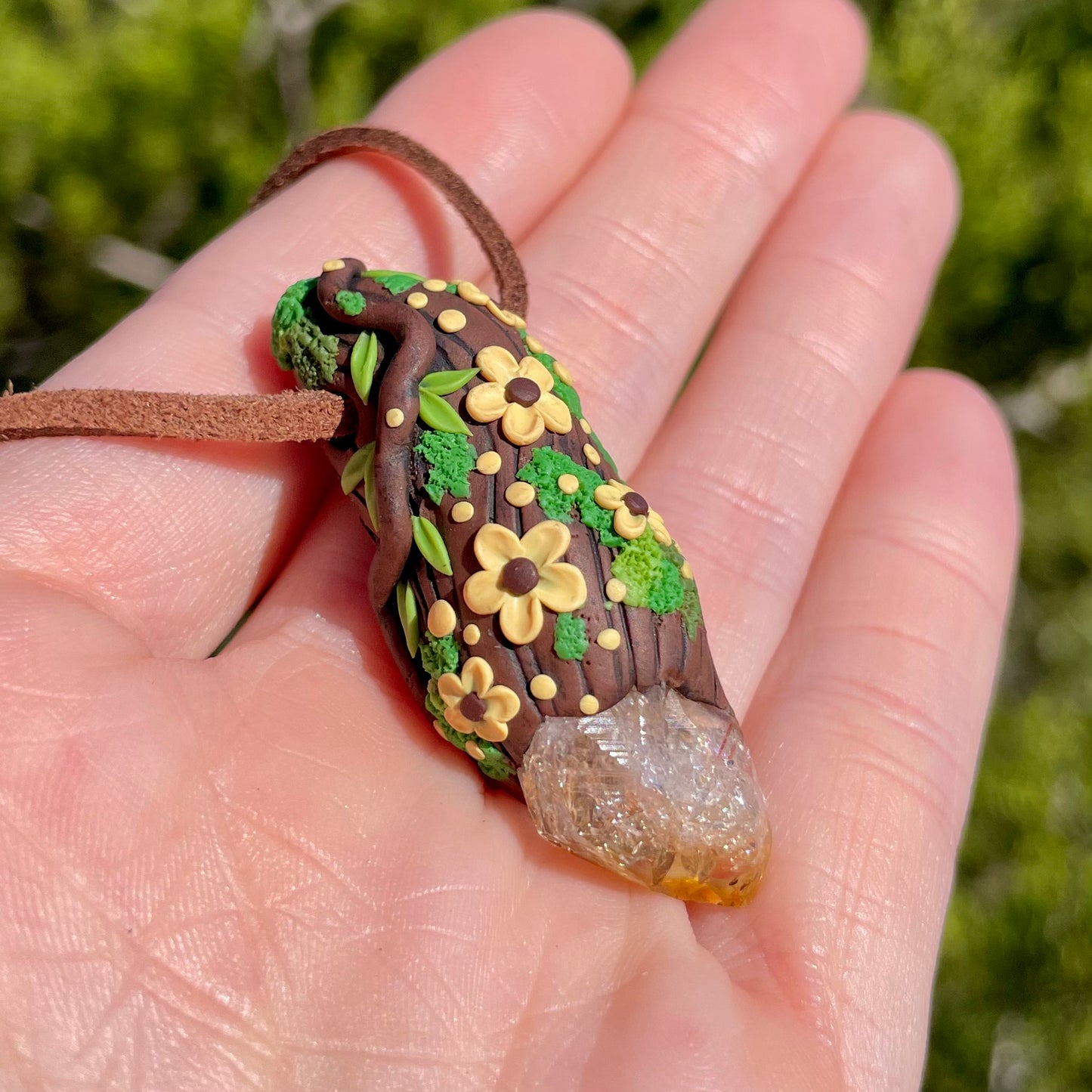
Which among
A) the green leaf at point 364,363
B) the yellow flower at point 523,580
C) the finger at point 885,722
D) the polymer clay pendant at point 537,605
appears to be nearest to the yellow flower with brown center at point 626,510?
the polymer clay pendant at point 537,605

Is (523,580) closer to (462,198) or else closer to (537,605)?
(537,605)

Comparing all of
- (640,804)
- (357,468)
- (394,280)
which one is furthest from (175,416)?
(640,804)

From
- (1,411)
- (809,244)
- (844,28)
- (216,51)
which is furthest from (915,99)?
(1,411)

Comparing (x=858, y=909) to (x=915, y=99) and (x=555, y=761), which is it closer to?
(x=555, y=761)

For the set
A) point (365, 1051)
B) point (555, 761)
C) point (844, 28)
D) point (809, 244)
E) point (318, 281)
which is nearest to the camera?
point (365, 1051)

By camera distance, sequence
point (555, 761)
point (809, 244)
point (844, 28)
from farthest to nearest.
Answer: point (844, 28), point (809, 244), point (555, 761)

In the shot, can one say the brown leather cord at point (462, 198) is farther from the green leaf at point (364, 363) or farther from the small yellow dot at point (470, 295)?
the green leaf at point (364, 363)

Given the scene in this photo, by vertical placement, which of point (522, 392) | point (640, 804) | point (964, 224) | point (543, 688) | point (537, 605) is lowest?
point (640, 804)
